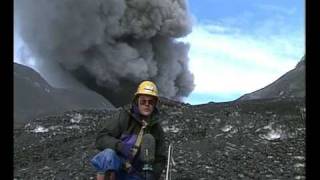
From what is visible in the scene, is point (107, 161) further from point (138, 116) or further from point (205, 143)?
point (205, 143)

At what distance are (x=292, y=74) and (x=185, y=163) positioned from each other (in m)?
22.7

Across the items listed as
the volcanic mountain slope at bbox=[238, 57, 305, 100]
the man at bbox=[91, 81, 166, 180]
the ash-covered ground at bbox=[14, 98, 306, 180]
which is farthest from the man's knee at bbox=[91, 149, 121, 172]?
the volcanic mountain slope at bbox=[238, 57, 305, 100]

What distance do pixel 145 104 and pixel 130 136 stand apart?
0.29 meters

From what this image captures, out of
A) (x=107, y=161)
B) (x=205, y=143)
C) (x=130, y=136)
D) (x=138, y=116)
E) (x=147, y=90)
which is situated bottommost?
(x=205, y=143)

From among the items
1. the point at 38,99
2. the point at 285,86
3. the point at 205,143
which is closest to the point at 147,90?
the point at 205,143

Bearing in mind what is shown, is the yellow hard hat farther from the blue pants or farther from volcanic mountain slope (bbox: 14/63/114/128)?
volcanic mountain slope (bbox: 14/63/114/128)

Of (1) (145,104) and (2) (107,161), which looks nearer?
(2) (107,161)

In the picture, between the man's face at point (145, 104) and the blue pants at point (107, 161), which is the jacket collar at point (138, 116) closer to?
the man's face at point (145, 104)

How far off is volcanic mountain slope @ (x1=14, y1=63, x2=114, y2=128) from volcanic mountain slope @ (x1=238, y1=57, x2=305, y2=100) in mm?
9316

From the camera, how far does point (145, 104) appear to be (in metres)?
4.57

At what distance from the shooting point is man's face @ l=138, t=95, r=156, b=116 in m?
4.57
